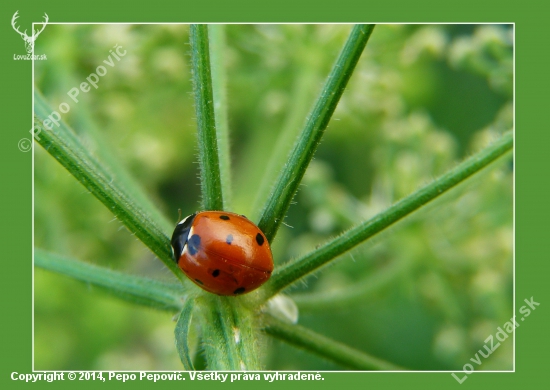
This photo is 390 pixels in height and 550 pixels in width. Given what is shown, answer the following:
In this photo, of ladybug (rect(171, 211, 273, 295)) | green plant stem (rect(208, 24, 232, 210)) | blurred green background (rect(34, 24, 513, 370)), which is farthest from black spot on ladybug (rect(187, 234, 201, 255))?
blurred green background (rect(34, 24, 513, 370))

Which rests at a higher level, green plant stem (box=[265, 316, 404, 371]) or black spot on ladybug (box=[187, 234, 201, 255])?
black spot on ladybug (box=[187, 234, 201, 255])

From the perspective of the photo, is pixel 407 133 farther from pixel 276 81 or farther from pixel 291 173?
pixel 291 173

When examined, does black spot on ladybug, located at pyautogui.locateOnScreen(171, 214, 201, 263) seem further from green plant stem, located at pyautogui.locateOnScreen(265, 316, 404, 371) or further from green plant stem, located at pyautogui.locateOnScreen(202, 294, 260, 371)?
green plant stem, located at pyautogui.locateOnScreen(265, 316, 404, 371)

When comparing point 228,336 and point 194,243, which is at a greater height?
point 194,243

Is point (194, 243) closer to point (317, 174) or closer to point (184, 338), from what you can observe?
point (184, 338)

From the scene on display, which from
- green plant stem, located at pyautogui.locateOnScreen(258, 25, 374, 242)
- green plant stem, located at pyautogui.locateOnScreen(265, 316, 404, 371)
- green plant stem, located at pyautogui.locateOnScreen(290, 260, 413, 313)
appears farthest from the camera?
green plant stem, located at pyautogui.locateOnScreen(290, 260, 413, 313)

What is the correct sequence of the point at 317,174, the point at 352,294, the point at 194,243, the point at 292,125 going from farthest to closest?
the point at 317,174, the point at 292,125, the point at 352,294, the point at 194,243

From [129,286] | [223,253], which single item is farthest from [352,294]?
[129,286]

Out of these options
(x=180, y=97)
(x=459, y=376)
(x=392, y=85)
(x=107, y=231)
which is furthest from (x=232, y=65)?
(x=459, y=376)
